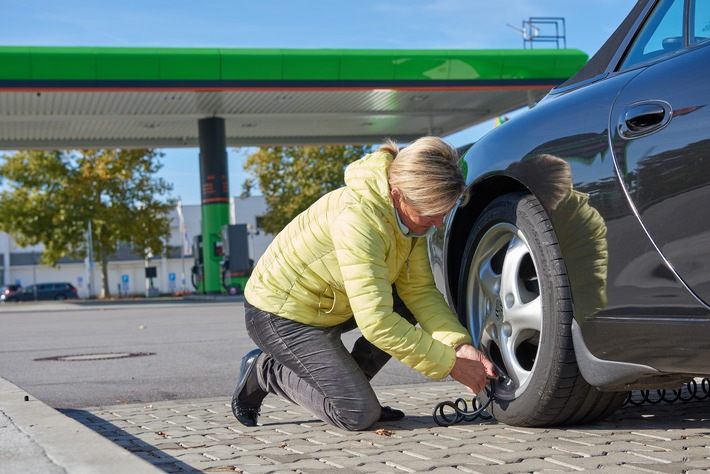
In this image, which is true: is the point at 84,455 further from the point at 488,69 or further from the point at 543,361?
the point at 488,69

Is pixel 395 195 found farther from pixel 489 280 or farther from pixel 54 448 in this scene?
pixel 54 448

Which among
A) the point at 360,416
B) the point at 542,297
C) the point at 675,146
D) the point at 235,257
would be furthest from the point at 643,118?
the point at 235,257

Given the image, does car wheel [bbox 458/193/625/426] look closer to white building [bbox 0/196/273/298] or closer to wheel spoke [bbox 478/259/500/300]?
wheel spoke [bbox 478/259/500/300]

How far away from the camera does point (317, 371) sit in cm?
390

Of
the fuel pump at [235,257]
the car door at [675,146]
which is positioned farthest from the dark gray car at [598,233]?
the fuel pump at [235,257]

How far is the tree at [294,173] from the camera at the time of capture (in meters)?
46.7

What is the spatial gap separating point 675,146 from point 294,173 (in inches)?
1753

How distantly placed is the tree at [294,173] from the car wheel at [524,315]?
42626 millimetres

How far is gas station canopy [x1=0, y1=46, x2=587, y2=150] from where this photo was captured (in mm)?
23812

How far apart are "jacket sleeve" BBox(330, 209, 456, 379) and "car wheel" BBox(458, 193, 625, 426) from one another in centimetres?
28

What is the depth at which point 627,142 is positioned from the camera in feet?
9.67

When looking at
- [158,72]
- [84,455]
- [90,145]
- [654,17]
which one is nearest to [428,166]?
[654,17]

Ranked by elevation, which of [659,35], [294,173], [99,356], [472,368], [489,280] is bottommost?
[99,356]

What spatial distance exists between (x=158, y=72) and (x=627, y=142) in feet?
73.5
